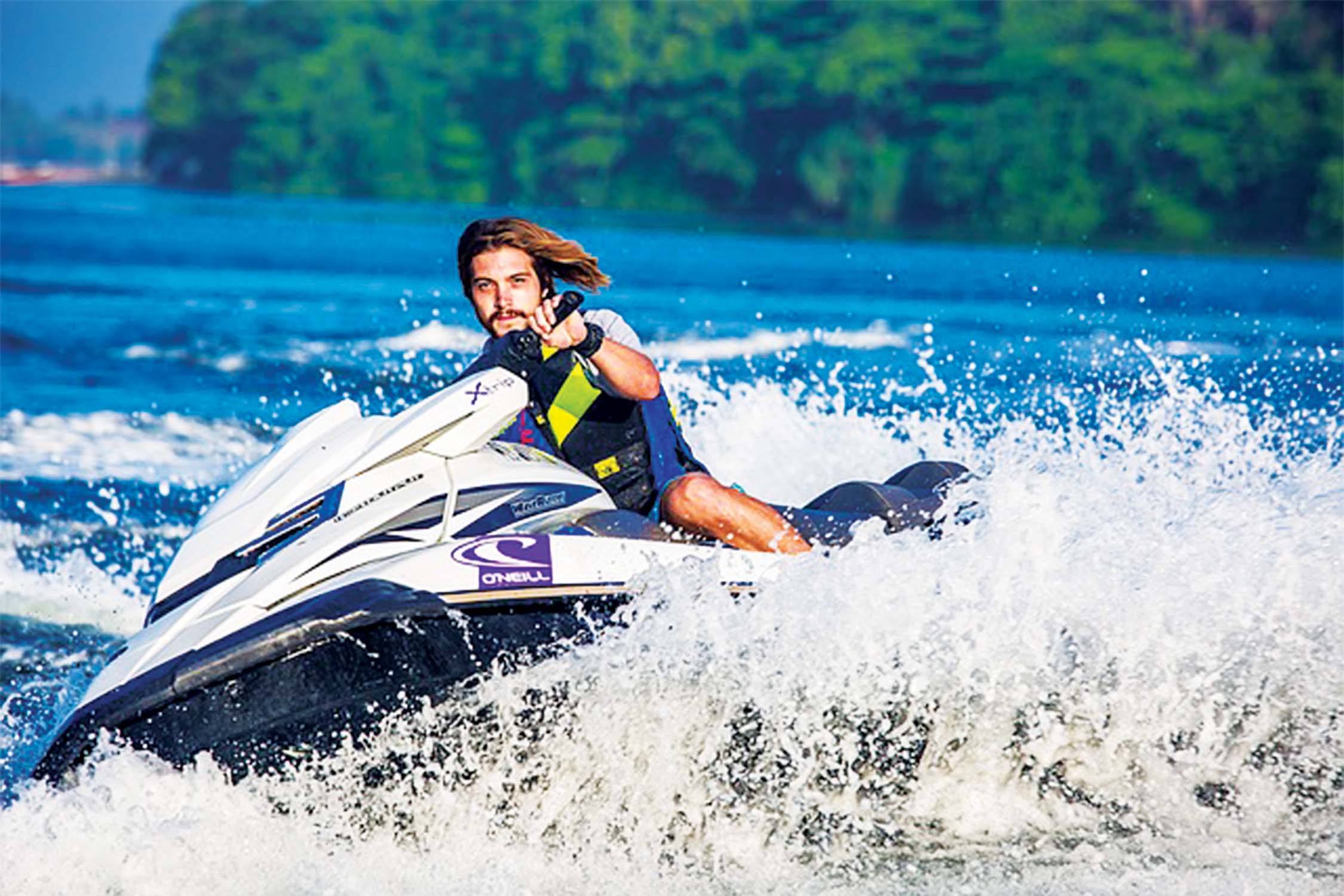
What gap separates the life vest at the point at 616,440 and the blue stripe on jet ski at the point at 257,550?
0.61 m

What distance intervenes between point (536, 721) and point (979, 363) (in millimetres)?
7263

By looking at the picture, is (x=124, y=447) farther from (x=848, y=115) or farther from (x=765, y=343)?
(x=848, y=115)

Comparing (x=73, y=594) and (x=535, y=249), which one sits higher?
(x=535, y=249)

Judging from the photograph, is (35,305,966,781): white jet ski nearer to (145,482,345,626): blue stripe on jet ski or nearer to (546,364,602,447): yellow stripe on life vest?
(145,482,345,626): blue stripe on jet ski

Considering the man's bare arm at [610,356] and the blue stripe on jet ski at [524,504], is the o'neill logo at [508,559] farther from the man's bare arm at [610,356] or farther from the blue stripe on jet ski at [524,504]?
the man's bare arm at [610,356]

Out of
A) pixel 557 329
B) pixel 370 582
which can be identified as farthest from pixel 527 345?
pixel 370 582

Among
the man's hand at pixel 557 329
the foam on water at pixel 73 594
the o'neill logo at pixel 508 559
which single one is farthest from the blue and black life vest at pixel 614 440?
the foam on water at pixel 73 594

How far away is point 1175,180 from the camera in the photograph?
154 ft

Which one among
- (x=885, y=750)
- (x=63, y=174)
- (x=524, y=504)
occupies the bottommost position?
(x=885, y=750)

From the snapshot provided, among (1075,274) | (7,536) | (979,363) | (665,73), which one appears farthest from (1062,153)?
(7,536)

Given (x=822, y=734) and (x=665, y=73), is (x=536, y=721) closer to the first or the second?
(x=822, y=734)

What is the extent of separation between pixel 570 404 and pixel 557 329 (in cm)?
33

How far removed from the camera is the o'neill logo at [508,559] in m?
4.13

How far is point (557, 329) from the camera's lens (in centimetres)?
436
